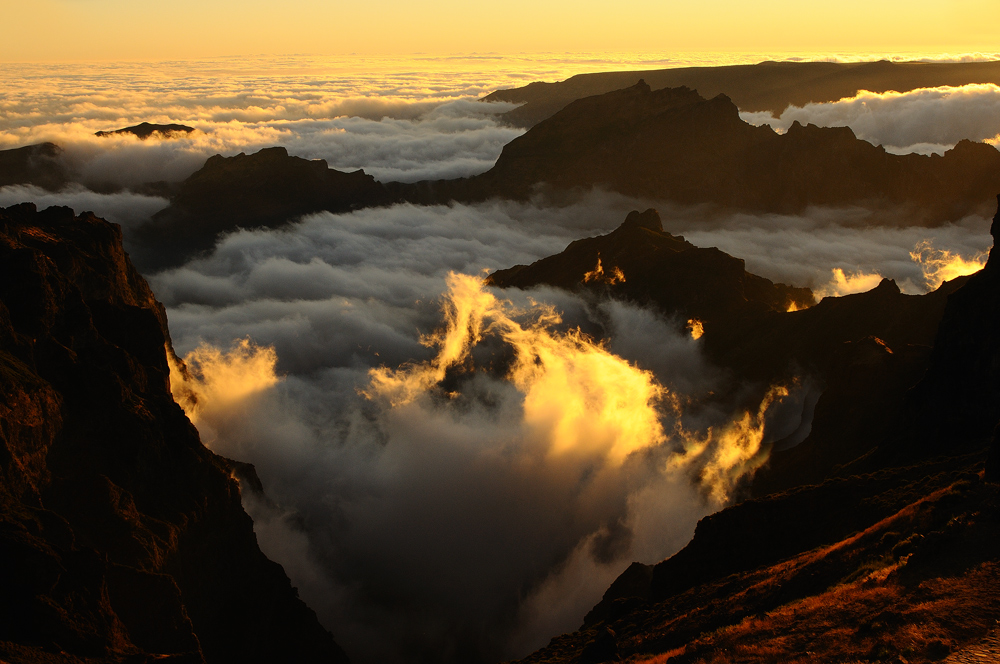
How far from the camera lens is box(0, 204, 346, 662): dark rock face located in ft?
113

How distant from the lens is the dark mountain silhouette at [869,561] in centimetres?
2453

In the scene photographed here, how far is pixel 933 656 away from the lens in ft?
72.5

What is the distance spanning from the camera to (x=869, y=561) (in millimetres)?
29500

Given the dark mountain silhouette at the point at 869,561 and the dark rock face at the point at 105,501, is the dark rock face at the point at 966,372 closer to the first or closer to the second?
the dark mountain silhouette at the point at 869,561

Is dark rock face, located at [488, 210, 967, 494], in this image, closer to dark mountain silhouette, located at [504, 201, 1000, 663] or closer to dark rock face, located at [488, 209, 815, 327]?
dark rock face, located at [488, 209, 815, 327]

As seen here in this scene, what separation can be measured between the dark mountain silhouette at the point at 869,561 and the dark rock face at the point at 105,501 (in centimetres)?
2130

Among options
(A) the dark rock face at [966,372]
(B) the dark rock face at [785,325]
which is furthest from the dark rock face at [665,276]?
(A) the dark rock face at [966,372]

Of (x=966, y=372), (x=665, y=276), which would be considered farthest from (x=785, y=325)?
(x=966, y=372)

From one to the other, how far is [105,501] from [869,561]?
39.5 meters

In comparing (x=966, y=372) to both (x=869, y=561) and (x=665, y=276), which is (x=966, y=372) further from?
(x=665, y=276)

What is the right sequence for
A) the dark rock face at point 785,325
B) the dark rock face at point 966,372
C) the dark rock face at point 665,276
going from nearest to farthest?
1. the dark rock face at point 966,372
2. the dark rock face at point 785,325
3. the dark rock face at point 665,276

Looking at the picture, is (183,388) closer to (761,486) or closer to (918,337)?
(761,486)

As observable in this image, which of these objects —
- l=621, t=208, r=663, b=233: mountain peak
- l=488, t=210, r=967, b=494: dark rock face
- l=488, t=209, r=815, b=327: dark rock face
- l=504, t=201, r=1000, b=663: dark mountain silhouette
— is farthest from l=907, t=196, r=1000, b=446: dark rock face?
l=621, t=208, r=663, b=233: mountain peak

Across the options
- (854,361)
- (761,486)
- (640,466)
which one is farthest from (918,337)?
(640,466)
